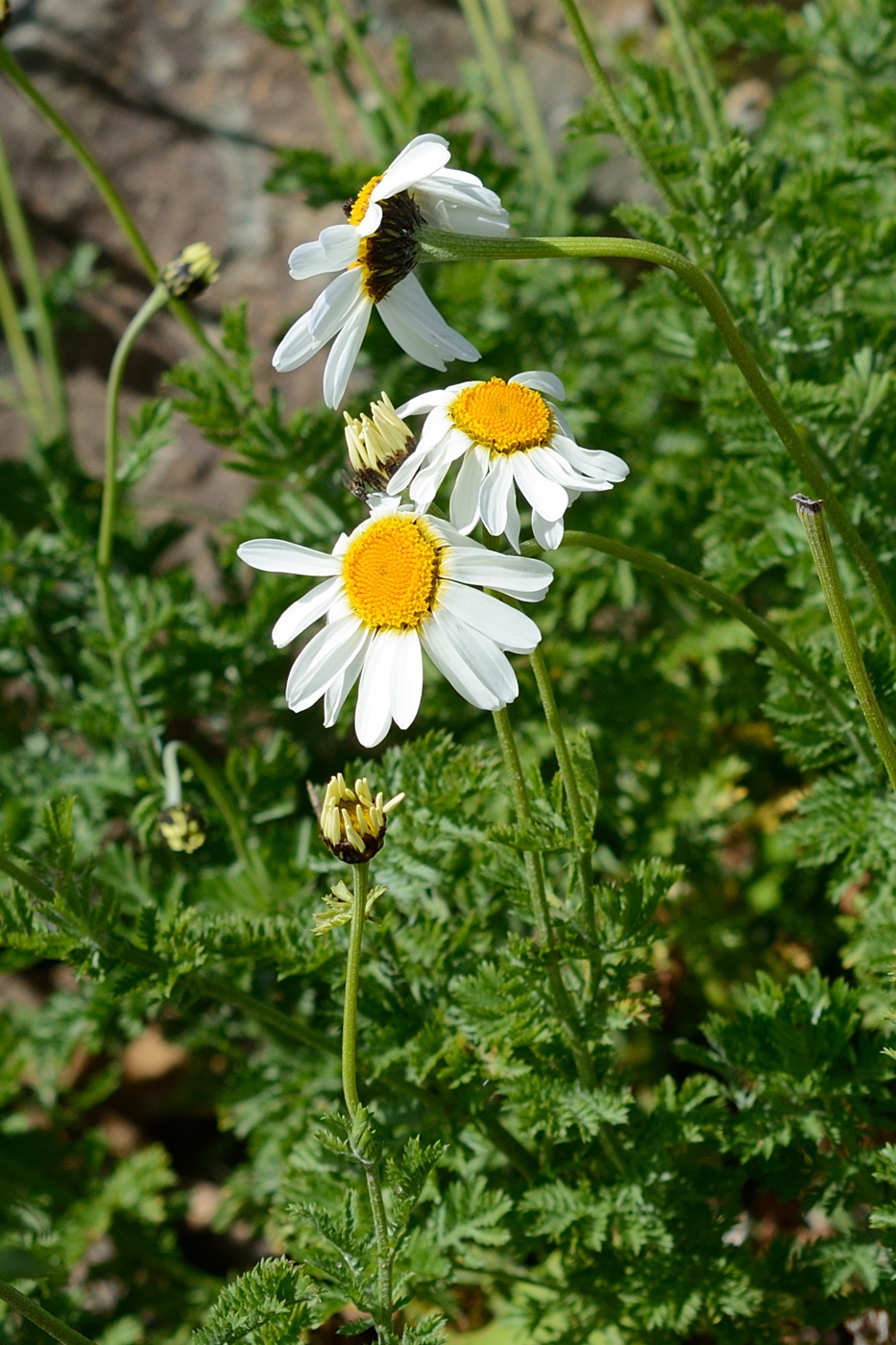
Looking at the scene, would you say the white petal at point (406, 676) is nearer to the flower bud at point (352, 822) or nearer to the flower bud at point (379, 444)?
the flower bud at point (352, 822)

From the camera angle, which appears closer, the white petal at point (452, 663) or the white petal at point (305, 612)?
the white petal at point (452, 663)

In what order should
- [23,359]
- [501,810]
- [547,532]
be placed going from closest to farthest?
[547,532] → [501,810] → [23,359]

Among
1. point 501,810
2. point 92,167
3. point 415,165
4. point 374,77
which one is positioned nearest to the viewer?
point 415,165

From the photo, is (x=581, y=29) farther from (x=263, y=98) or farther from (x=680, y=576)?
(x=263, y=98)

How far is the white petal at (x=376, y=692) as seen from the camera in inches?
40.8

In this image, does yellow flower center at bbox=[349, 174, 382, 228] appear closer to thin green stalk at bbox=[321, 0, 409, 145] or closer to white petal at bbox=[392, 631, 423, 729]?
white petal at bbox=[392, 631, 423, 729]

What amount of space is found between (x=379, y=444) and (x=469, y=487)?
0.11 metres

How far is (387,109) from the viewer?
8.05 feet

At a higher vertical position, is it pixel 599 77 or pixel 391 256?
pixel 599 77

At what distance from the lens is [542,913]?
49.3 inches

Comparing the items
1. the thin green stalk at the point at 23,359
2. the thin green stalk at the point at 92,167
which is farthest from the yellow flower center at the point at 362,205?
the thin green stalk at the point at 23,359

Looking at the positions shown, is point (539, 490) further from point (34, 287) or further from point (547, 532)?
point (34, 287)

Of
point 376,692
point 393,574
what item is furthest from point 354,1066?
point 393,574

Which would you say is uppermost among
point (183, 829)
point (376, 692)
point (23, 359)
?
point (23, 359)
